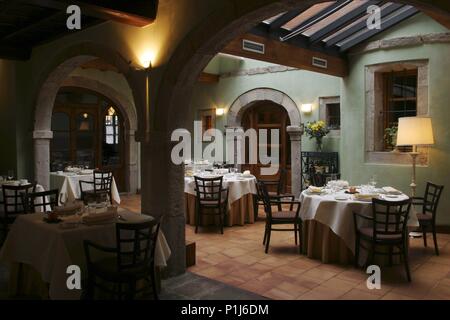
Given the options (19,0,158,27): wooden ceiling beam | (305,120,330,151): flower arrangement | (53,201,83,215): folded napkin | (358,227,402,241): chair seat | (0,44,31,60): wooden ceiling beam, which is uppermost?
(0,44,31,60): wooden ceiling beam

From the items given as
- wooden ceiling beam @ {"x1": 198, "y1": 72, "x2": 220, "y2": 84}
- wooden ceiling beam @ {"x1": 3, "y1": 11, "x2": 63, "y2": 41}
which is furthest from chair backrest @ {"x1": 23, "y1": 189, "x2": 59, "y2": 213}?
wooden ceiling beam @ {"x1": 198, "y1": 72, "x2": 220, "y2": 84}

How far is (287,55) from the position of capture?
6.29 m

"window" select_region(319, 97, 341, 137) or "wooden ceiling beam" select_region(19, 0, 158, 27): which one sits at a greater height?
"wooden ceiling beam" select_region(19, 0, 158, 27)

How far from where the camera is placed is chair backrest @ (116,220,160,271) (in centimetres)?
301

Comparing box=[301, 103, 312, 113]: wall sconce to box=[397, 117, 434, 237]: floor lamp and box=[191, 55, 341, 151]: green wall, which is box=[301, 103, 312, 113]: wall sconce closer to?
box=[191, 55, 341, 151]: green wall

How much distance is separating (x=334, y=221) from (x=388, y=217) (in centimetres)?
63

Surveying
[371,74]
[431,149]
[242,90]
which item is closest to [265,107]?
[242,90]

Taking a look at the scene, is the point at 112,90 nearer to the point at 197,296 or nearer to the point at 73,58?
the point at 73,58

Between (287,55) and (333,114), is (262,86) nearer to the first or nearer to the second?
(333,114)

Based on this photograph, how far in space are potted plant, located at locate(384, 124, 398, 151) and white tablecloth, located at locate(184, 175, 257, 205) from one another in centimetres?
253

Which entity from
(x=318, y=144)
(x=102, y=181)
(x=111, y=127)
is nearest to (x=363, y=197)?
(x=318, y=144)

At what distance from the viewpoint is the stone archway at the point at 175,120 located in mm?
3729

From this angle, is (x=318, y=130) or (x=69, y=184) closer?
(x=69, y=184)

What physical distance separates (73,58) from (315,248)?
4159 mm
